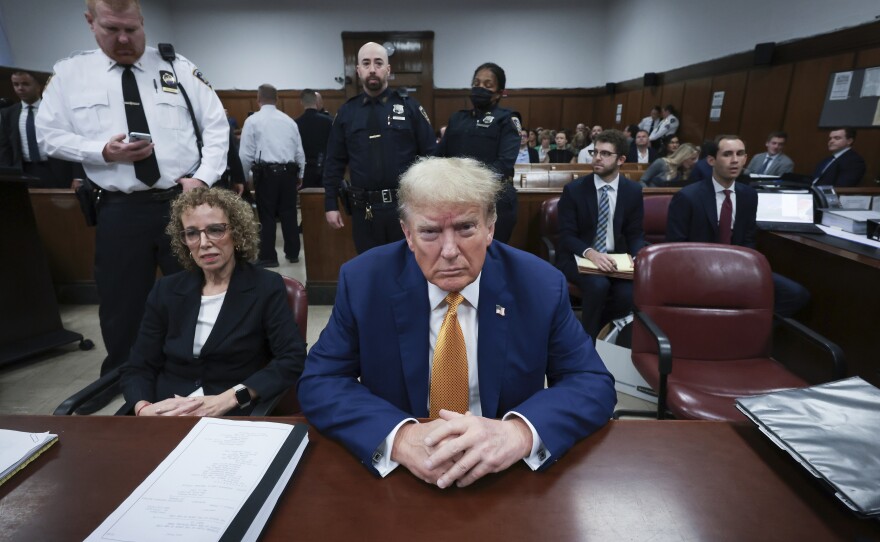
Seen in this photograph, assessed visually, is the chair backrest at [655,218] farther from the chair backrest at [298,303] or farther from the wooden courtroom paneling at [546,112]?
the wooden courtroom paneling at [546,112]

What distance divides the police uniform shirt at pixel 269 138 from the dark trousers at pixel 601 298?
3.48 meters

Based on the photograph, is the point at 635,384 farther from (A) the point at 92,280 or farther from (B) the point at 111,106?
(A) the point at 92,280

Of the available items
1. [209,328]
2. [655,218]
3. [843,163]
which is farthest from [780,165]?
[209,328]

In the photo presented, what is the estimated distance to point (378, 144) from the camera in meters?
2.95

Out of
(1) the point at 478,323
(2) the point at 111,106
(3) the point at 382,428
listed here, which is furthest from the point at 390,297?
(2) the point at 111,106

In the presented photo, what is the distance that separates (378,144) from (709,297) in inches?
79.5

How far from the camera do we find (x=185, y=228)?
161 centimetres

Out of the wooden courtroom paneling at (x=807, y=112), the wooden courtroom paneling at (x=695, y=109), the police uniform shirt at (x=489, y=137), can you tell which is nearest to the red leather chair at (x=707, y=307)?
the police uniform shirt at (x=489, y=137)

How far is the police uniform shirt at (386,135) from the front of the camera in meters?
2.95

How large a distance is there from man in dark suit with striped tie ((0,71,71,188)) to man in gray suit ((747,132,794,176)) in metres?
7.90

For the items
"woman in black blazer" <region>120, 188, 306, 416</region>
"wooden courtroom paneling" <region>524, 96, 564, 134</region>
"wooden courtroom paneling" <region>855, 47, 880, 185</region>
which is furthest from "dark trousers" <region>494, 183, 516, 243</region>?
"wooden courtroom paneling" <region>524, 96, 564, 134</region>

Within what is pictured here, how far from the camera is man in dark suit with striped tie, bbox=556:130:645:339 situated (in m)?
2.93

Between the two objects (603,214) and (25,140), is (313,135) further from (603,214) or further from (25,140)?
(603,214)

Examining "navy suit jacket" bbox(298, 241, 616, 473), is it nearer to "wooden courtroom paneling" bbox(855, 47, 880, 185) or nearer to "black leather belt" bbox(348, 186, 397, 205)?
"black leather belt" bbox(348, 186, 397, 205)
